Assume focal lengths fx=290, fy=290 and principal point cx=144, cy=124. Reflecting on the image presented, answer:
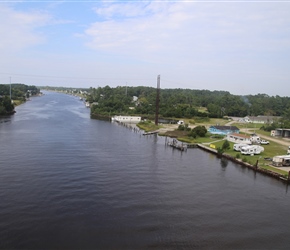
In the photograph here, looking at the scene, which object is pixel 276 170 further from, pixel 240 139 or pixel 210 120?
pixel 210 120

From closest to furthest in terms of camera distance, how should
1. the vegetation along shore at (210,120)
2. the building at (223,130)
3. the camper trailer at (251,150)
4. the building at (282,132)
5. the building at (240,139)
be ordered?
1. the camper trailer at (251,150)
2. the vegetation along shore at (210,120)
3. the building at (240,139)
4. the building at (282,132)
5. the building at (223,130)

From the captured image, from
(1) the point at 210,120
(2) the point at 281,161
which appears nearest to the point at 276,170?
(2) the point at 281,161

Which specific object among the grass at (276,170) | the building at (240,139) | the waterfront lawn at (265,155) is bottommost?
the grass at (276,170)

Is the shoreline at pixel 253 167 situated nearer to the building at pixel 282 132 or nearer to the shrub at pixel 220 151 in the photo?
the shrub at pixel 220 151

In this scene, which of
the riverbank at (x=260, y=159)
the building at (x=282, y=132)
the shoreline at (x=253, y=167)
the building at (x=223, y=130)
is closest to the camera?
the shoreline at (x=253, y=167)

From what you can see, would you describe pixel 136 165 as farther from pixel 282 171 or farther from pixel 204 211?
pixel 282 171

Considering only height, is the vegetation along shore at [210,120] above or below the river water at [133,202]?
above

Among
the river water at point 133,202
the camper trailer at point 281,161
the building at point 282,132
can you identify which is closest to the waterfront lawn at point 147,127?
the building at point 282,132

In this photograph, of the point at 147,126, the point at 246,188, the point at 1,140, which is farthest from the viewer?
the point at 147,126

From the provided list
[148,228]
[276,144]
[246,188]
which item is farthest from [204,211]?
[276,144]

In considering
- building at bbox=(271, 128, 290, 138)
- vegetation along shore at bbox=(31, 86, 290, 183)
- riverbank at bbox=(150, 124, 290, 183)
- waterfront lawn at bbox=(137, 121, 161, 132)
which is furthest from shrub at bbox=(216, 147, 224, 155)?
waterfront lawn at bbox=(137, 121, 161, 132)
